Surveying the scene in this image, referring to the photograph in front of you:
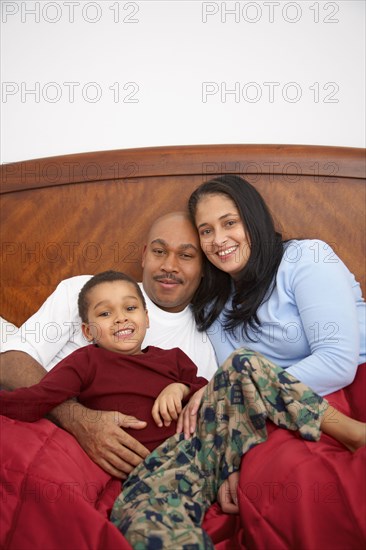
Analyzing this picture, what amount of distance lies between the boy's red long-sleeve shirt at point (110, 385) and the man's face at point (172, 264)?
1.03 feet

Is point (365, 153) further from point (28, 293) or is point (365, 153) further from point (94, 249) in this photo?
point (28, 293)

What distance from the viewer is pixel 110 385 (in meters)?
1.42

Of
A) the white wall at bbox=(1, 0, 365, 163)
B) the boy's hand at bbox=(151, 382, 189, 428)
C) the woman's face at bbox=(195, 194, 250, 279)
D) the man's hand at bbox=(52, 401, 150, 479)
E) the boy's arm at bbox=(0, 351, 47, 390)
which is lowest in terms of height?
the man's hand at bbox=(52, 401, 150, 479)

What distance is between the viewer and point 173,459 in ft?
4.08

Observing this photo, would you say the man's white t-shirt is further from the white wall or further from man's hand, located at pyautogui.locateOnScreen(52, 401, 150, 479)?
the white wall

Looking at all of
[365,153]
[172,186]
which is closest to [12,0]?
[172,186]

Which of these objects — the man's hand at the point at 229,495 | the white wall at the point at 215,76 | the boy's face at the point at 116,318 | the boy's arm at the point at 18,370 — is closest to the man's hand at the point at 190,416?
the man's hand at the point at 229,495

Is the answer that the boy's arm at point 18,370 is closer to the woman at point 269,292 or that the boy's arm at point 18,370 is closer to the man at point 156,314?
the man at point 156,314

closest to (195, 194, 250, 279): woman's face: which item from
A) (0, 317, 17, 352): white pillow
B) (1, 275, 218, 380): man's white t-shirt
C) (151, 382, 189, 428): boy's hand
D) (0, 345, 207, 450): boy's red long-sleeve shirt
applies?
(1, 275, 218, 380): man's white t-shirt

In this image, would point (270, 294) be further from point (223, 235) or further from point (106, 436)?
point (106, 436)

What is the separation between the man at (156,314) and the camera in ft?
5.48

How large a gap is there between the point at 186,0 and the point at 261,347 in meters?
1.39

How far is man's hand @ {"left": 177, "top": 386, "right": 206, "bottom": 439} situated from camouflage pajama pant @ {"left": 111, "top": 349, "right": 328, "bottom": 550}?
2 centimetres

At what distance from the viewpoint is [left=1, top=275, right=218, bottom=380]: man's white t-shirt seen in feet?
5.57
